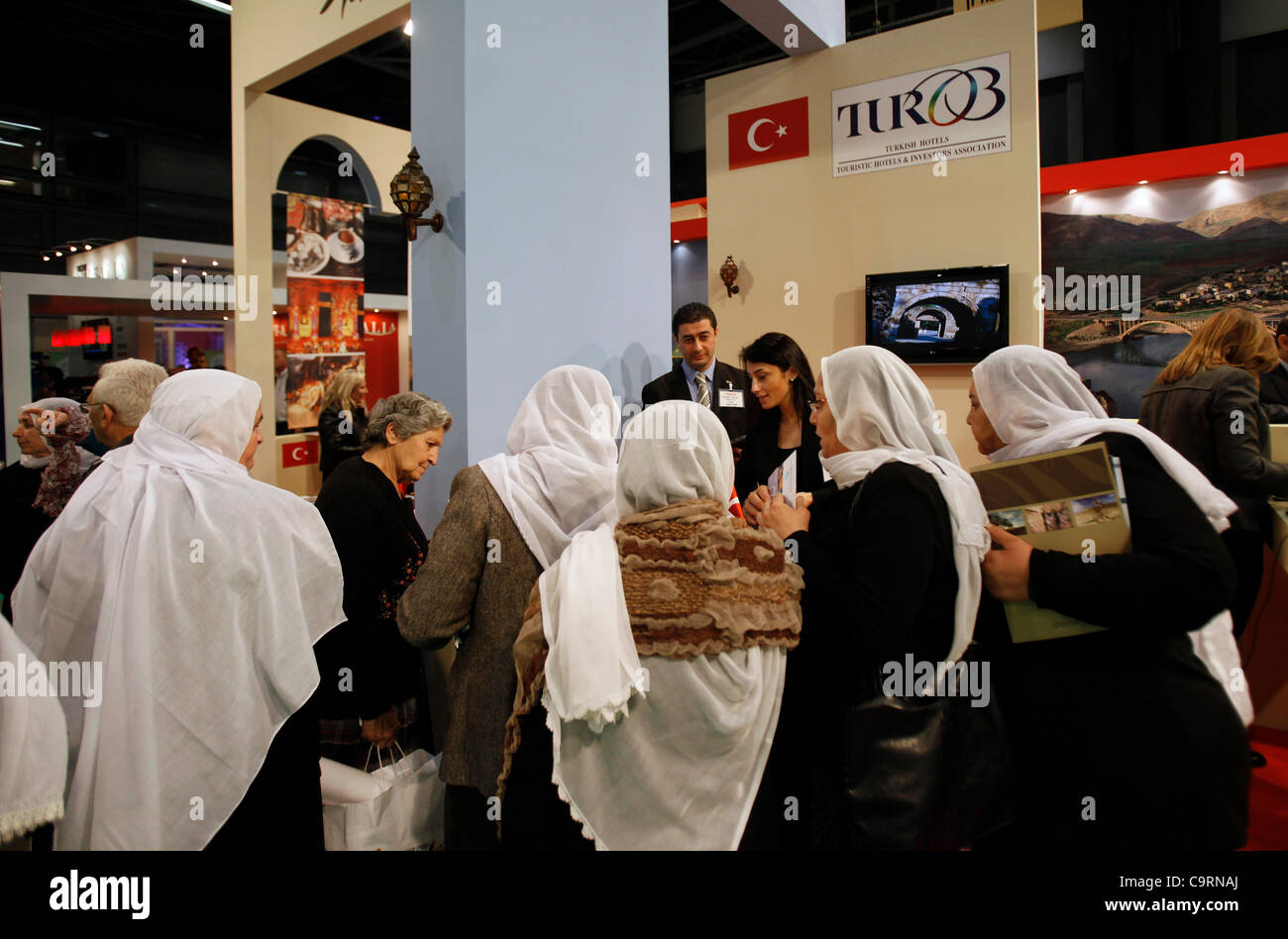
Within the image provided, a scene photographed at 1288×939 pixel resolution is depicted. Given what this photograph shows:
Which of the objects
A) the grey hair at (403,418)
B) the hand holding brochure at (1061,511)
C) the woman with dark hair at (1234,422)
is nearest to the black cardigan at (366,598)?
the grey hair at (403,418)

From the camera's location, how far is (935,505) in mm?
1412

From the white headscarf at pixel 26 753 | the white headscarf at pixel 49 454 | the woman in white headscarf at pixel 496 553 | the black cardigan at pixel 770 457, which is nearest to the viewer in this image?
the white headscarf at pixel 26 753

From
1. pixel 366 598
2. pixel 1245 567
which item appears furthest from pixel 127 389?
pixel 1245 567

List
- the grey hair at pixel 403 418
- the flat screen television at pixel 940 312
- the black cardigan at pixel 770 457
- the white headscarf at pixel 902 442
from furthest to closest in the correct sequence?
the flat screen television at pixel 940 312, the black cardigan at pixel 770 457, the grey hair at pixel 403 418, the white headscarf at pixel 902 442

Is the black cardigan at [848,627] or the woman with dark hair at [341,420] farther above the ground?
the woman with dark hair at [341,420]

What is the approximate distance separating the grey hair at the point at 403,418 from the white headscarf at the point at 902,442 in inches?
47.2

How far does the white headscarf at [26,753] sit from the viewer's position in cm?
113

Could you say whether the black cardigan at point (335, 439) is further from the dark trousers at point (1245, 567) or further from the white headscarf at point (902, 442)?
the dark trousers at point (1245, 567)

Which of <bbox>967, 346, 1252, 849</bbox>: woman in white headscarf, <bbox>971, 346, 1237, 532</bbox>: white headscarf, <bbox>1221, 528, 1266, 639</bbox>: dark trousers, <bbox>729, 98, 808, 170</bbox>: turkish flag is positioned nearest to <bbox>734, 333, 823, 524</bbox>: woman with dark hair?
<bbox>971, 346, 1237, 532</bbox>: white headscarf

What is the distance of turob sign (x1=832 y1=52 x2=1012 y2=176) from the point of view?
4727 mm

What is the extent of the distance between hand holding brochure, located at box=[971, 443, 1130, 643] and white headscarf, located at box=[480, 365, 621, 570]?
0.93m
